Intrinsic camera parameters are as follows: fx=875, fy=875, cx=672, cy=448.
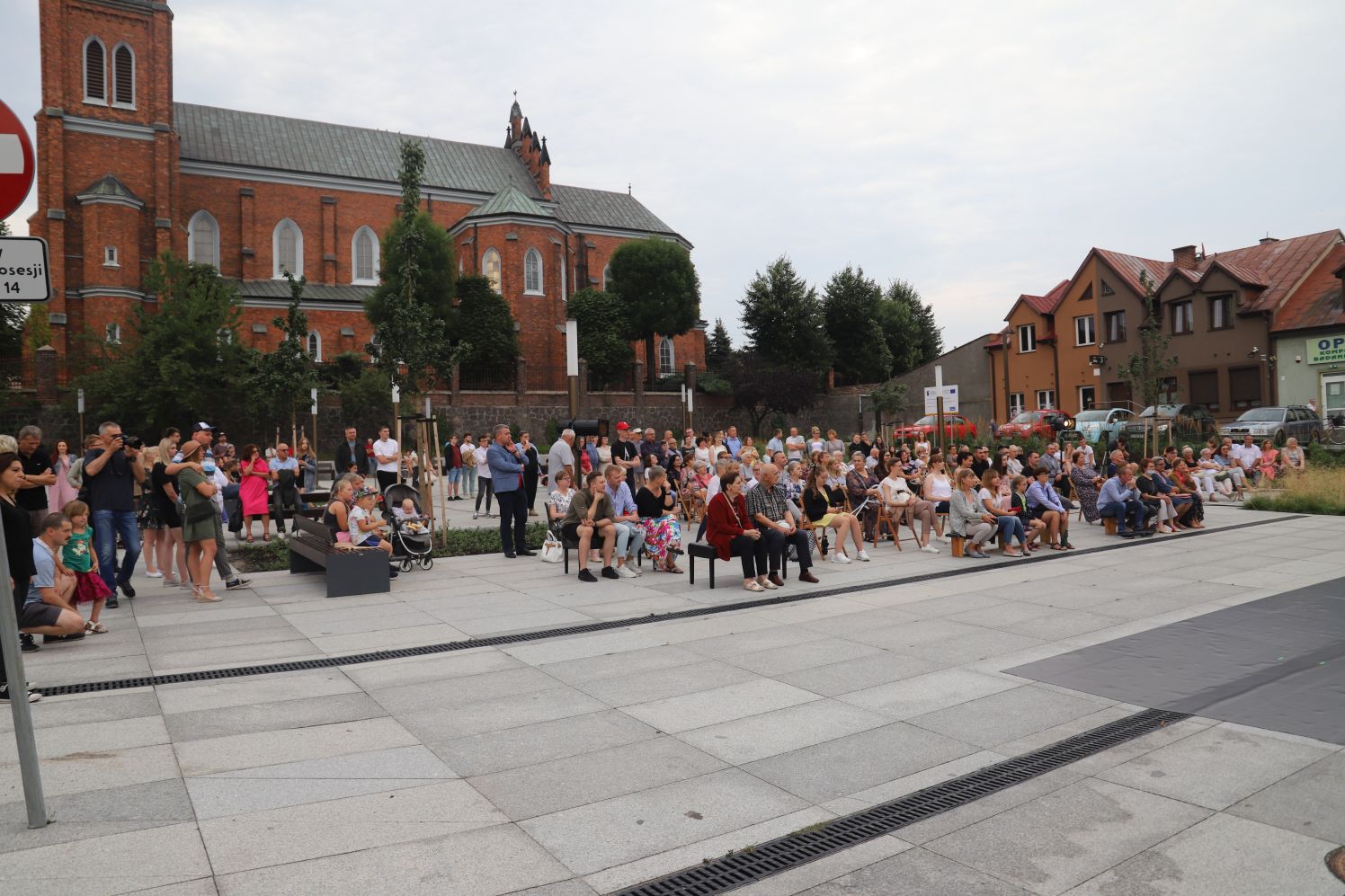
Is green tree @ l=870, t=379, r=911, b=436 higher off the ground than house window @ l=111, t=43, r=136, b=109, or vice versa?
house window @ l=111, t=43, r=136, b=109

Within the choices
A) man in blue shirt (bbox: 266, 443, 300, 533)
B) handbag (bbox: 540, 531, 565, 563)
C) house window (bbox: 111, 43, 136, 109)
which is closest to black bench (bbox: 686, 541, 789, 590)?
handbag (bbox: 540, 531, 565, 563)

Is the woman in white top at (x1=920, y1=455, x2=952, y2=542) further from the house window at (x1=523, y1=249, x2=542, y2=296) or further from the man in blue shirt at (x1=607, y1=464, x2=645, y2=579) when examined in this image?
the house window at (x1=523, y1=249, x2=542, y2=296)

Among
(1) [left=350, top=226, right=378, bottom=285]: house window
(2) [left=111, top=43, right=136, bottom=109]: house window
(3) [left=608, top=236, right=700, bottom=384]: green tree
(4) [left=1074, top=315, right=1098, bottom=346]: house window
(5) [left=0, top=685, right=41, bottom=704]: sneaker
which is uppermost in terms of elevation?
(2) [left=111, top=43, right=136, bottom=109]: house window

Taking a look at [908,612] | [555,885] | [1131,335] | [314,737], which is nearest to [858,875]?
[555,885]

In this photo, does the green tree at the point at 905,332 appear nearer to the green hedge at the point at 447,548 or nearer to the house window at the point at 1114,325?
A: the house window at the point at 1114,325

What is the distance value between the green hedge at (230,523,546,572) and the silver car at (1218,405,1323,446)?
25.0m

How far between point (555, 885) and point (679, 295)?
48.2 m

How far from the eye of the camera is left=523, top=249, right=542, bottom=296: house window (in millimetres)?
49894

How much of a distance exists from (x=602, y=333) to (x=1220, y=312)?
30.0 metres

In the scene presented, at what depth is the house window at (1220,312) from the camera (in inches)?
1582

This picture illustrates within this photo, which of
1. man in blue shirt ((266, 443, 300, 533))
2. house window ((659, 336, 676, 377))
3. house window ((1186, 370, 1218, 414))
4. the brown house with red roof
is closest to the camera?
man in blue shirt ((266, 443, 300, 533))

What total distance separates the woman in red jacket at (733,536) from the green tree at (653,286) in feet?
132

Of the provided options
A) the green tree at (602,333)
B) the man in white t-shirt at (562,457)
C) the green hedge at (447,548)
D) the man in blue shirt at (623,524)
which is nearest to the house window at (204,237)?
the green tree at (602,333)

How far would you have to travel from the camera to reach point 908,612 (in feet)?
27.5
